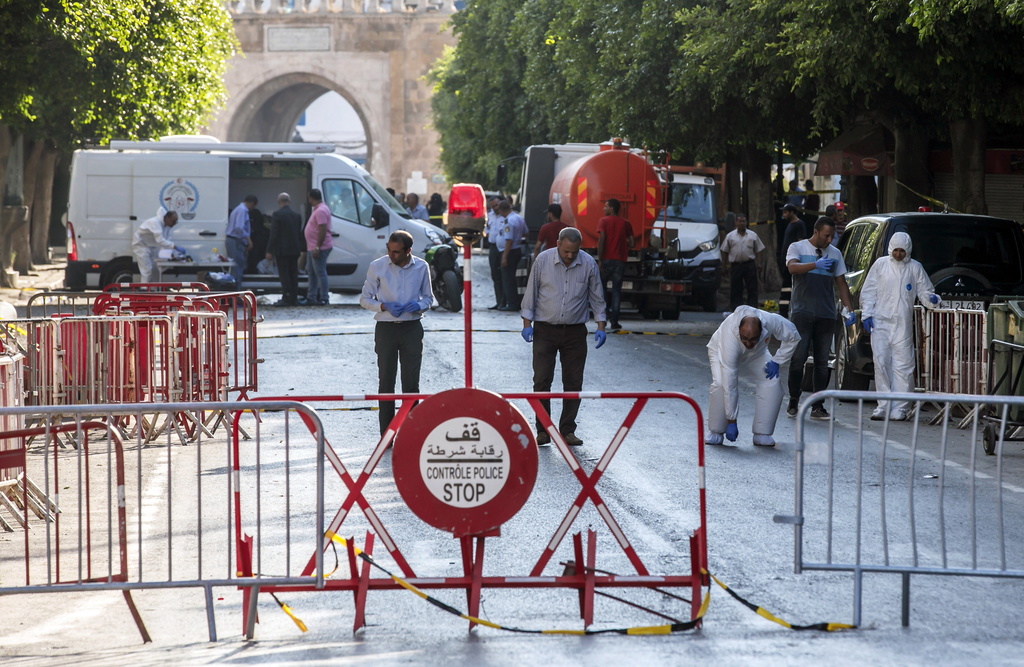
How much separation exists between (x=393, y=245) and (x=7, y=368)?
3057 millimetres

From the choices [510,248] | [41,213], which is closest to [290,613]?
[510,248]

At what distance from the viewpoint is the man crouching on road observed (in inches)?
426

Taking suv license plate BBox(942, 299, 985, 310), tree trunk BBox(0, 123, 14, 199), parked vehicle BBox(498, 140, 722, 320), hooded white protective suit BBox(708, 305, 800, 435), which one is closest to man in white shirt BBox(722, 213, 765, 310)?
parked vehicle BBox(498, 140, 722, 320)

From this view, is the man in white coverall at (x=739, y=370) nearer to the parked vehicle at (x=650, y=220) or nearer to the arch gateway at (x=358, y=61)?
the parked vehicle at (x=650, y=220)

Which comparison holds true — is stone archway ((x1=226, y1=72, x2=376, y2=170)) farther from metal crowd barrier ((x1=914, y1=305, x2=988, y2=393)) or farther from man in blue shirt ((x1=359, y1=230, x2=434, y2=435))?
man in blue shirt ((x1=359, y1=230, x2=434, y2=435))

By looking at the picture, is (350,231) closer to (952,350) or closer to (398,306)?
(952,350)

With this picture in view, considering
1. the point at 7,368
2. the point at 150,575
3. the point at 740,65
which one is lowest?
the point at 150,575

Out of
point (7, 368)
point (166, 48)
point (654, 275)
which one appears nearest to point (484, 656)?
point (7, 368)

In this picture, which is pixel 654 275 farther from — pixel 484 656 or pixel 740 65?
pixel 484 656

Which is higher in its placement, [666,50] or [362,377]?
[666,50]

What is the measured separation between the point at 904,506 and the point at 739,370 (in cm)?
263

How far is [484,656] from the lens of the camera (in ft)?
18.1

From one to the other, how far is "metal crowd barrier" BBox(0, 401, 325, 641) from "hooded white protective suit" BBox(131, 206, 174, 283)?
42.4 ft

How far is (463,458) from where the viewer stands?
20.1 feet
